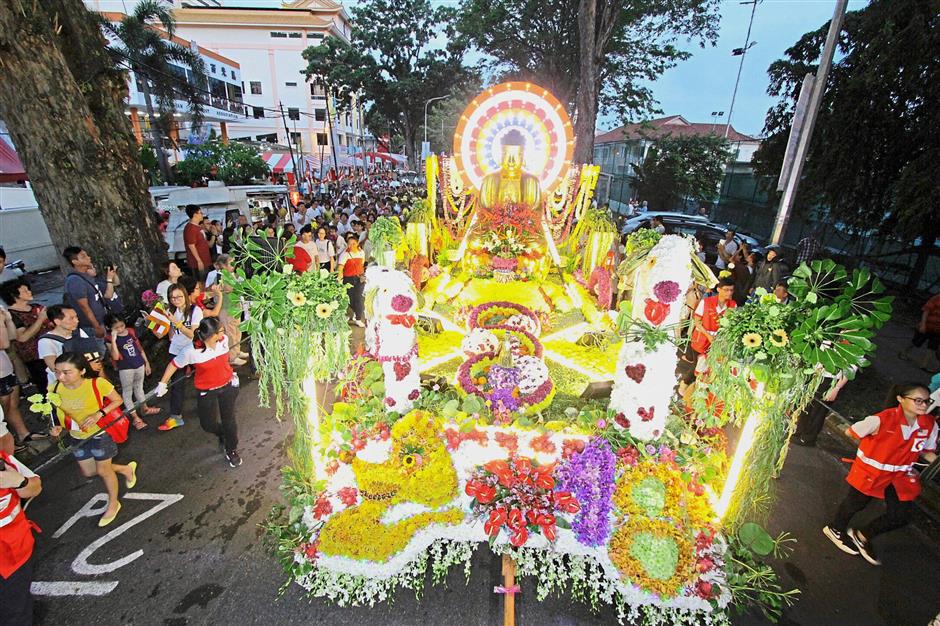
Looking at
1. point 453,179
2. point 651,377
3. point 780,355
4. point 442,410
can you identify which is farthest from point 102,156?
point 780,355

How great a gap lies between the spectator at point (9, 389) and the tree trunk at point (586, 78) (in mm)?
15453

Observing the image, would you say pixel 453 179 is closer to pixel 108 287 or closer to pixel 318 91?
pixel 108 287

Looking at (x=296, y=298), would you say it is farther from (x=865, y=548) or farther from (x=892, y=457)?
(x=865, y=548)

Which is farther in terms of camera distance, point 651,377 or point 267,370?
point 651,377

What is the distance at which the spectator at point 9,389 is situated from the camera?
496 cm

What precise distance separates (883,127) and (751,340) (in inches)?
429

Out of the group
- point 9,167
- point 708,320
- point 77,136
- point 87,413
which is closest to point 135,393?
point 87,413

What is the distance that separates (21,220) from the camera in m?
12.8

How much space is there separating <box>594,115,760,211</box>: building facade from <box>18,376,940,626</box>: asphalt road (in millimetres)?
14542

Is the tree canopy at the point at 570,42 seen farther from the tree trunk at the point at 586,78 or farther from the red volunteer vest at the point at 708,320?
the red volunteer vest at the point at 708,320

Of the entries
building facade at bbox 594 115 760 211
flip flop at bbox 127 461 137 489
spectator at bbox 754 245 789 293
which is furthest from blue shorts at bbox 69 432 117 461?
building facade at bbox 594 115 760 211

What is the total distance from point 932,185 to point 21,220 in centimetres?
2294

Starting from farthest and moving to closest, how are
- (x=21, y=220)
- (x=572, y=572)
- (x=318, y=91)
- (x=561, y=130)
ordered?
(x=318, y=91)
(x=21, y=220)
(x=561, y=130)
(x=572, y=572)

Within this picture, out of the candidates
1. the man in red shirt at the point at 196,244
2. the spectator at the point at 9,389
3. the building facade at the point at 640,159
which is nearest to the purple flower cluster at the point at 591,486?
the spectator at the point at 9,389
